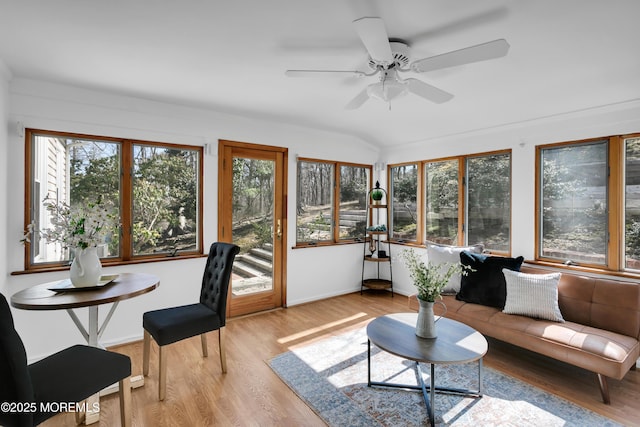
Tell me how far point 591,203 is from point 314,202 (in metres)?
3.24

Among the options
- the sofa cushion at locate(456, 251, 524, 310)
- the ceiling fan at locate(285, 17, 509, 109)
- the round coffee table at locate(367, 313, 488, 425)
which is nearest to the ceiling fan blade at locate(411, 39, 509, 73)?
the ceiling fan at locate(285, 17, 509, 109)

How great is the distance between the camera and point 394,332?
2.41 meters

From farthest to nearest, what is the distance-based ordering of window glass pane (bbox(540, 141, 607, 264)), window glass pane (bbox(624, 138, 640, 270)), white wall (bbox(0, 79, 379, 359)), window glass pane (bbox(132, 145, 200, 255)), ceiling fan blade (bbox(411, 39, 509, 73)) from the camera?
1. window glass pane (bbox(132, 145, 200, 255))
2. window glass pane (bbox(540, 141, 607, 264))
3. window glass pane (bbox(624, 138, 640, 270))
4. white wall (bbox(0, 79, 379, 359))
5. ceiling fan blade (bbox(411, 39, 509, 73))

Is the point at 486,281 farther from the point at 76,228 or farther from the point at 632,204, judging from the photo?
the point at 76,228

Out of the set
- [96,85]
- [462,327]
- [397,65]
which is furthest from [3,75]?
[462,327]

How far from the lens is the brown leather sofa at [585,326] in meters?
2.30

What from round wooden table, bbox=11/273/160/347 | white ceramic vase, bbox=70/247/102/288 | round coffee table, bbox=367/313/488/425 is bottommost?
round coffee table, bbox=367/313/488/425

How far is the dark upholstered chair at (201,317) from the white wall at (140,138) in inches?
33.4

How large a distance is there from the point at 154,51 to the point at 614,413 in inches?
161

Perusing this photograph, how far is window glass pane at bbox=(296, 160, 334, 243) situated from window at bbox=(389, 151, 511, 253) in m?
1.16

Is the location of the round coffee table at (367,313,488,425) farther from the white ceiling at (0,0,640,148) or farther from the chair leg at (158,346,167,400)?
the white ceiling at (0,0,640,148)

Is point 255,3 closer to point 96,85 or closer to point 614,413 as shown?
point 96,85

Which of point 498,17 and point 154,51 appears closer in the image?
point 498,17

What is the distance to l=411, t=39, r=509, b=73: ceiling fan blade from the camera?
164cm
